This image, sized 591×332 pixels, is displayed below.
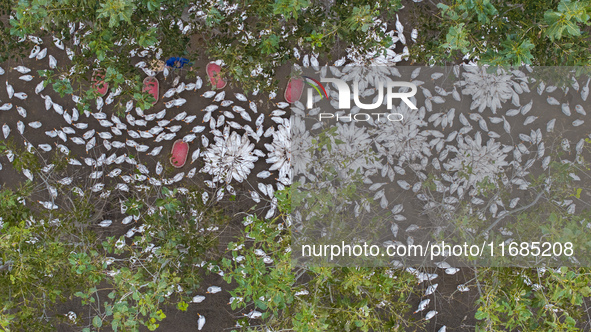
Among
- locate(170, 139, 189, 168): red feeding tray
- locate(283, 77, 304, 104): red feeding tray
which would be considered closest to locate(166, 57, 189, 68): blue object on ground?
locate(170, 139, 189, 168): red feeding tray

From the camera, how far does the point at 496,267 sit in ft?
9.99

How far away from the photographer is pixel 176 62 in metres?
3.89

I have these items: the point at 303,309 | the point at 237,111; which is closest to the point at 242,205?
the point at 237,111

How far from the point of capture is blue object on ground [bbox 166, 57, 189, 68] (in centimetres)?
388

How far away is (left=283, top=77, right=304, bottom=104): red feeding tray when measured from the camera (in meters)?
3.92

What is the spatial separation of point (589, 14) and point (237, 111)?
116 inches

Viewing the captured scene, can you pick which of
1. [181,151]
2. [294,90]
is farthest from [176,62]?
[294,90]

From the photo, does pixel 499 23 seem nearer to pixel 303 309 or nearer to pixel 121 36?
pixel 303 309

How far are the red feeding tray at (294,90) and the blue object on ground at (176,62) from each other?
1.11m

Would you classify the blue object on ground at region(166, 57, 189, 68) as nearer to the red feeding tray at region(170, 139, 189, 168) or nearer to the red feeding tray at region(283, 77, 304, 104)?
the red feeding tray at region(170, 139, 189, 168)

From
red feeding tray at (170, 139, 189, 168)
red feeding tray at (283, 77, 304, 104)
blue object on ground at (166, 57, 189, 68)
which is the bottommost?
red feeding tray at (170, 139, 189, 168)

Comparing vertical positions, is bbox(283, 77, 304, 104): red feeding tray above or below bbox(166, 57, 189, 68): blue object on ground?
below

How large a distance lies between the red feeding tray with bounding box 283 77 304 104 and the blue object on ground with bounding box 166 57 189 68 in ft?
3.63

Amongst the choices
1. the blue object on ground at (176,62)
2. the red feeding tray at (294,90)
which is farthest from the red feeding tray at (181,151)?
the red feeding tray at (294,90)
